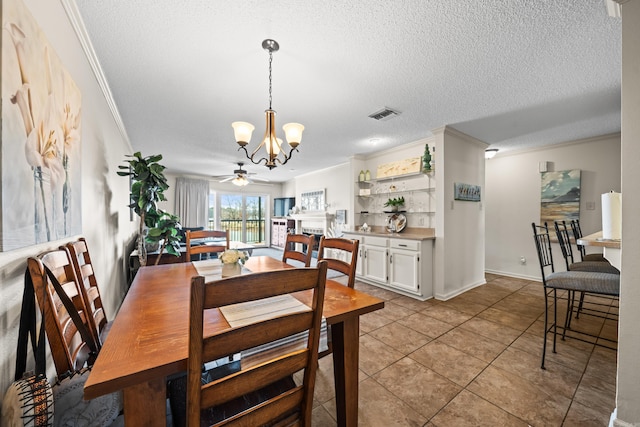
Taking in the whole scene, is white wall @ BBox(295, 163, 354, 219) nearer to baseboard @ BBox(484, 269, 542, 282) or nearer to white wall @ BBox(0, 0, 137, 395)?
baseboard @ BBox(484, 269, 542, 282)

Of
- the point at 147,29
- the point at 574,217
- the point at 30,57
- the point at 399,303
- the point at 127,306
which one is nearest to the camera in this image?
the point at 30,57

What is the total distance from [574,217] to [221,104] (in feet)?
17.1

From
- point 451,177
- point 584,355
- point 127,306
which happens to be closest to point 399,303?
point 584,355

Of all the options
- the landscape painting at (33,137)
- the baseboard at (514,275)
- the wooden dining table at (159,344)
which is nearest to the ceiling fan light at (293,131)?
the wooden dining table at (159,344)

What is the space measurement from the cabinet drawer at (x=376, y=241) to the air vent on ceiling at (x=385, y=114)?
1.79 meters

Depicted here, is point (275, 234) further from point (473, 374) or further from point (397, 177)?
point (473, 374)

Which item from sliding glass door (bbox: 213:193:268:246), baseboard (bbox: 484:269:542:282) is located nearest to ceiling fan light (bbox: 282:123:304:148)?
baseboard (bbox: 484:269:542:282)

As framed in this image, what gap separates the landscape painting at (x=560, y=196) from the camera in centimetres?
376

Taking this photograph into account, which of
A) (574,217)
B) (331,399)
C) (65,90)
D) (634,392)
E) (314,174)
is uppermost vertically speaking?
(314,174)

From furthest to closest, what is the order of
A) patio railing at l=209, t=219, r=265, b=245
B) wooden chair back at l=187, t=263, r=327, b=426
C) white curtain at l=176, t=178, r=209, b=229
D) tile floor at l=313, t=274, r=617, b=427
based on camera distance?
patio railing at l=209, t=219, r=265, b=245, white curtain at l=176, t=178, r=209, b=229, tile floor at l=313, t=274, r=617, b=427, wooden chair back at l=187, t=263, r=327, b=426

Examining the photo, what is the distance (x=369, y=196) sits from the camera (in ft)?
15.6

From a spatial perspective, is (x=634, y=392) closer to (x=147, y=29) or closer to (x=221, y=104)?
(x=147, y=29)

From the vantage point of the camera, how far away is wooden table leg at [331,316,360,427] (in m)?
1.18

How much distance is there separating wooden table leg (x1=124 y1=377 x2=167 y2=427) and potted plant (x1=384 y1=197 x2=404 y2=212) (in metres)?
3.91
